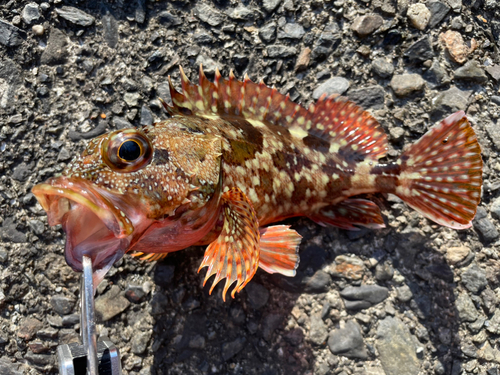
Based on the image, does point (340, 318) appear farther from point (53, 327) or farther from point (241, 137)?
point (53, 327)

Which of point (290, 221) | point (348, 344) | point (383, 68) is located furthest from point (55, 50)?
point (348, 344)

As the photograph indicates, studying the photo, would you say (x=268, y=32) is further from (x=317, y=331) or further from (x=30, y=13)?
(x=317, y=331)

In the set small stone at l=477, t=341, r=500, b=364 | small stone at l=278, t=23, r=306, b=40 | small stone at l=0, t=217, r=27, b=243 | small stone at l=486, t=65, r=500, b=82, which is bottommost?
small stone at l=0, t=217, r=27, b=243

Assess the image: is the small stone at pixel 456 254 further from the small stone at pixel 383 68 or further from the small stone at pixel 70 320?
the small stone at pixel 70 320

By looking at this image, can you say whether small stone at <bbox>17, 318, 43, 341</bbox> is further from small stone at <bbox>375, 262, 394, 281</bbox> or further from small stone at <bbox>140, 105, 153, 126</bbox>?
small stone at <bbox>375, 262, 394, 281</bbox>

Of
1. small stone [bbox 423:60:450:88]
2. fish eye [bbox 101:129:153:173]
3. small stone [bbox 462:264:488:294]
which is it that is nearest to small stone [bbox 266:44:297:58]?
small stone [bbox 423:60:450:88]
